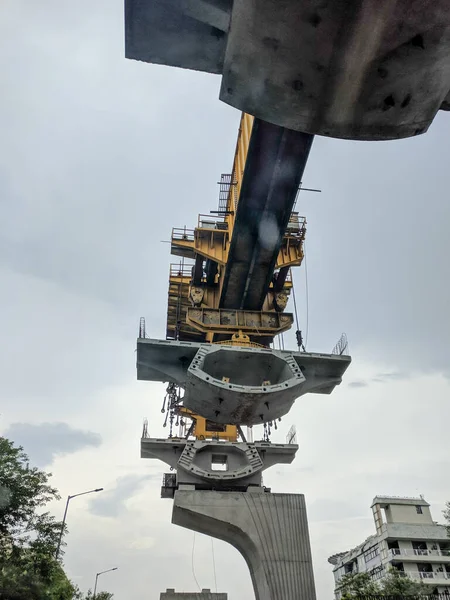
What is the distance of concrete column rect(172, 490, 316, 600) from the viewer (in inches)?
508

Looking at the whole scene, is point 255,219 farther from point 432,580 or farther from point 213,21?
point 432,580

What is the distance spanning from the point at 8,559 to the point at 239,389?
11053 mm

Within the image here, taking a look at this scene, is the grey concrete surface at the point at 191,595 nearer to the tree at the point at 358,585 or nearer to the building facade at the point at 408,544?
the tree at the point at 358,585

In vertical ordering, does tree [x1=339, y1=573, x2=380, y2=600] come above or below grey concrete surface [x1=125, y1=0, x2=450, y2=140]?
above

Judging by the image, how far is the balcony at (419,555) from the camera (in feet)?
121

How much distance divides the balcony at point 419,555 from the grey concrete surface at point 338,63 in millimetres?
41900

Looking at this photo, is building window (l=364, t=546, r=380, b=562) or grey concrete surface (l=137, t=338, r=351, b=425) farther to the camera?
building window (l=364, t=546, r=380, b=562)

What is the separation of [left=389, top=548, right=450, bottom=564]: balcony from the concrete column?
27.9m

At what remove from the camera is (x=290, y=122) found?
3682 mm

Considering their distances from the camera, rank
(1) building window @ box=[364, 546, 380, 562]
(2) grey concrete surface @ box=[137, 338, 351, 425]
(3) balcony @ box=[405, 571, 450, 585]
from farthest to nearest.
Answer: (1) building window @ box=[364, 546, 380, 562] → (3) balcony @ box=[405, 571, 450, 585] → (2) grey concrete surface @ box=[137, 338, 351, 425]

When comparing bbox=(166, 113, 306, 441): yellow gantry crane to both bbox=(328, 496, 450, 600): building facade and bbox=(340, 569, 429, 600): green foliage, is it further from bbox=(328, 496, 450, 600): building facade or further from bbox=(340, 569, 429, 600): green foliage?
bbox=(328, 496, 450, 600): building facade

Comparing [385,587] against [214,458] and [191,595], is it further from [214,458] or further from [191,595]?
[214,458]

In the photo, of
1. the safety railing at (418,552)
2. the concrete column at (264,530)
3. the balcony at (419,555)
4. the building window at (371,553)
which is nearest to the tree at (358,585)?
the balcony at (419,555)

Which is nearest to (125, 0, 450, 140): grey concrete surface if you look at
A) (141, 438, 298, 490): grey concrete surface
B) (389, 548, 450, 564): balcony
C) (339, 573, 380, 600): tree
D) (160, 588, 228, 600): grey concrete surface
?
(141, 438, 298, 490): grey concrete surface
